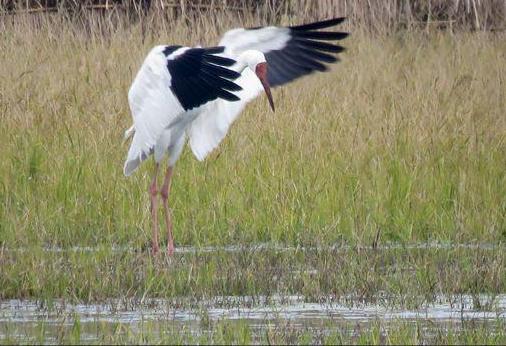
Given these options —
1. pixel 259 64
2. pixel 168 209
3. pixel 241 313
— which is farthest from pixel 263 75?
pixel 241 313

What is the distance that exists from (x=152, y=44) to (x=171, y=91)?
430 cm

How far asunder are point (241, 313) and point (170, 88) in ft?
6.34

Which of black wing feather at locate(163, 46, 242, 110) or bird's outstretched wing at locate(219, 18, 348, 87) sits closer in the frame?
black wing feather at locate(163, 46, 242, 110)

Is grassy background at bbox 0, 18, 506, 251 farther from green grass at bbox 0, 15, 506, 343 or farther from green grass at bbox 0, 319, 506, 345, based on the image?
green grass at bbox 0, 319, 506, 345

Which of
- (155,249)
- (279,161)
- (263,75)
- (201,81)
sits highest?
(201,81)

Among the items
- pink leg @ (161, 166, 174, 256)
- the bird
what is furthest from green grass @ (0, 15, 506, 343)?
the bird

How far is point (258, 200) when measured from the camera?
24.4 ft

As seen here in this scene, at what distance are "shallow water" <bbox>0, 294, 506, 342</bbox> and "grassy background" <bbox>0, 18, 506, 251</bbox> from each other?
1.25 meters

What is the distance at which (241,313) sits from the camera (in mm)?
5262

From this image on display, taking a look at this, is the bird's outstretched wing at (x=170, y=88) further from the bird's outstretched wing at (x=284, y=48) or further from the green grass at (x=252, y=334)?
the green grass at (x=252, y=334)

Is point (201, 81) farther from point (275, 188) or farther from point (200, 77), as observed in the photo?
point (275, 188)

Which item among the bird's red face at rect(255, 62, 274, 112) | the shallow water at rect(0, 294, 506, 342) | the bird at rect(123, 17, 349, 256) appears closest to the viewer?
the shallow water at rect(0, 294, 506, 342)

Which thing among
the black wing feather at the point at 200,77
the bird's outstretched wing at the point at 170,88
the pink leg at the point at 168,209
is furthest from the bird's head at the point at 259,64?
the pink leg at the point at 168,209

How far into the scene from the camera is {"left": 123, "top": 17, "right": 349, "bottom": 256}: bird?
668 centimetres
